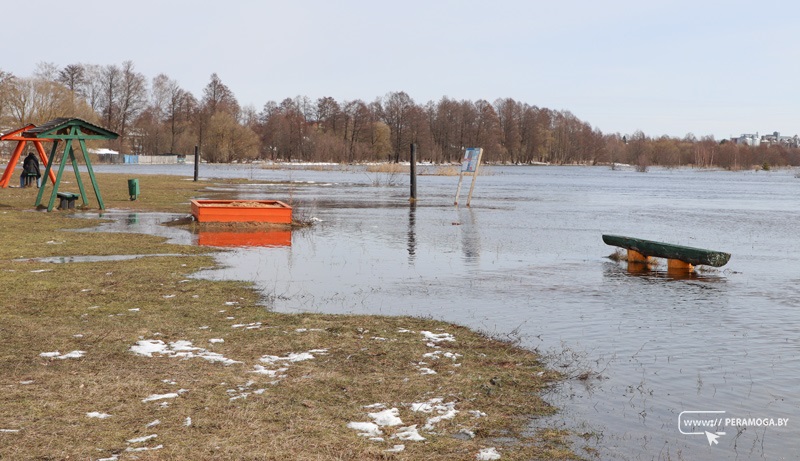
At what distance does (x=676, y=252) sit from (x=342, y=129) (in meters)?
144

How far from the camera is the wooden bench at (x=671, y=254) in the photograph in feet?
47.3

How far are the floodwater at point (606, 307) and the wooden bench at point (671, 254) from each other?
38 centimetres

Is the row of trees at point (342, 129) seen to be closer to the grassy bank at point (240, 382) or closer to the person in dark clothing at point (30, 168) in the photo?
the person in dark clothing at point (30, 168)

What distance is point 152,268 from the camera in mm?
13492

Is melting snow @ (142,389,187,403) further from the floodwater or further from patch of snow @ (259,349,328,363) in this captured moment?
the floodwater

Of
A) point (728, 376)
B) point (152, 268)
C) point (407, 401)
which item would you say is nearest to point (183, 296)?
point (152, 268)

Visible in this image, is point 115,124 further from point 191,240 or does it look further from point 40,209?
point 191,240

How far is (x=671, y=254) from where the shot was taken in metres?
15.3

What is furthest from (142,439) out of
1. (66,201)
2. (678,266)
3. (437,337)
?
(66,201)

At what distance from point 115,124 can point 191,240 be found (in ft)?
362

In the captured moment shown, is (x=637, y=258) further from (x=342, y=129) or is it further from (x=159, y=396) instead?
(x=342, y=129)

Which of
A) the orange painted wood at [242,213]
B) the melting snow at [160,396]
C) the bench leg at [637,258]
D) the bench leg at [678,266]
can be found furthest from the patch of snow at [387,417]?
the orange painted wood at [242,213]

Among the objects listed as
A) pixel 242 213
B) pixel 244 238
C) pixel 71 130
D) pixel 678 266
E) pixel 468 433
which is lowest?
pixel 468 433

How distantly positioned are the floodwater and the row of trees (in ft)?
239
